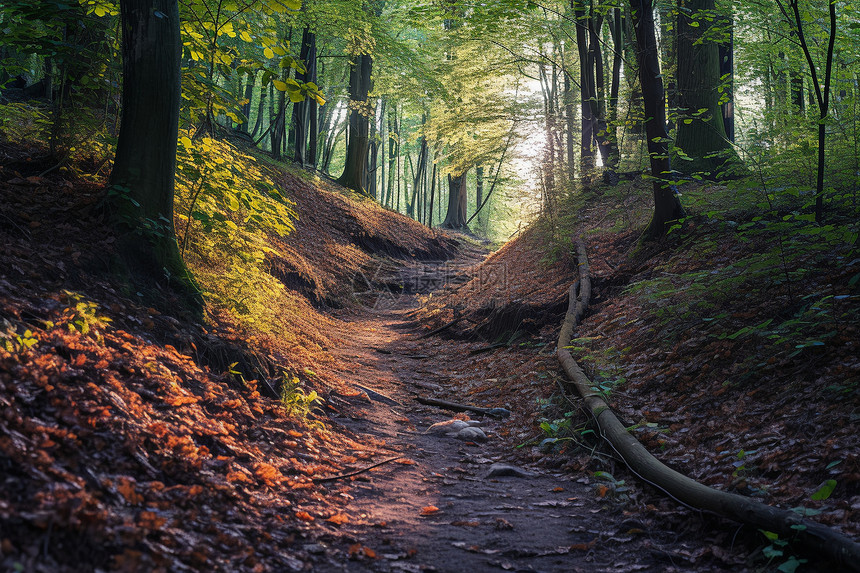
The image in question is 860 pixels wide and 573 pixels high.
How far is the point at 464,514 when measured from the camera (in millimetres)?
3703

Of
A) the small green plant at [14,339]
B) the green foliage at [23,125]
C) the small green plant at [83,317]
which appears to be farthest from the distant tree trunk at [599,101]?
the small green plant at [14,339]

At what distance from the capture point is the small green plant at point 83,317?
3415mm

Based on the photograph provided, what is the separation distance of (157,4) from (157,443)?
13.3 feet

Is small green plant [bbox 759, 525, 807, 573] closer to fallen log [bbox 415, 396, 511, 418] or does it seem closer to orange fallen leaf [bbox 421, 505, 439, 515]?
orange fallen leaf [bbox 421, 505, 439, 515]

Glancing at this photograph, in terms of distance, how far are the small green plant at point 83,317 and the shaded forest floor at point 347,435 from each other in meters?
0.02

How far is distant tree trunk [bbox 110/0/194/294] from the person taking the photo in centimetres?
471

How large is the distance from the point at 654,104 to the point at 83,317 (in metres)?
7.99

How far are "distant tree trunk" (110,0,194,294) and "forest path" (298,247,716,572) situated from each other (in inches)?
102

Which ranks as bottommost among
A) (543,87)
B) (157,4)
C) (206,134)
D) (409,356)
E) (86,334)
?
(409,356)

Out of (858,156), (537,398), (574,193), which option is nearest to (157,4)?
(537,398)

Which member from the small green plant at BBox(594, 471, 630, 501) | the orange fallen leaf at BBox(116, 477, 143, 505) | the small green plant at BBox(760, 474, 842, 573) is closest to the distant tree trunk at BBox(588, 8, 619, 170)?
the small green plant at BBox(594, 471, 630, 501)

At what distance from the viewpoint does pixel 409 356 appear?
30.7ft

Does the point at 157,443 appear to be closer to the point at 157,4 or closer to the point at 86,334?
the point at 86,334


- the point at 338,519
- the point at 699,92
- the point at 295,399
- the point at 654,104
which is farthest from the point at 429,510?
the point at 699,92
